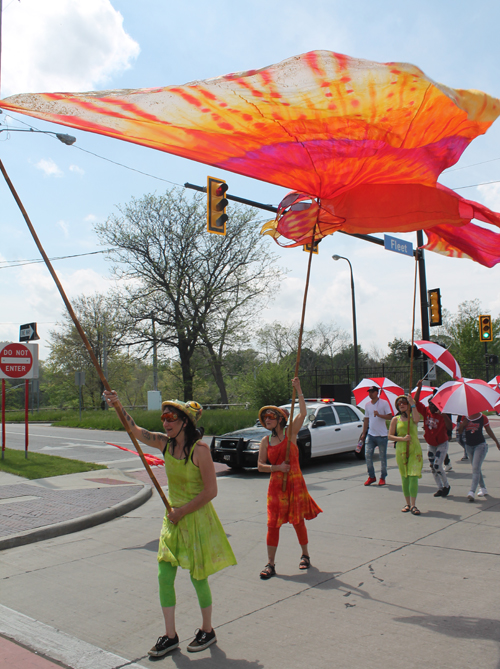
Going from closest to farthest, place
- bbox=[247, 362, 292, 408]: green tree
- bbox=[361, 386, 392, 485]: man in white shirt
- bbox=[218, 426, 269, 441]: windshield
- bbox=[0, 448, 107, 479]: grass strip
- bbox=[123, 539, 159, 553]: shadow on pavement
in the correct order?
bbox=[123, 539, 159, 553]: shadow on pavement, bbox=[361, 386, 392, 485]: man in white shirt, bbox=[0, 448, 107, 479]: grass strip, bbox=[218, 426, 269, 441]: windshield, bbox=[247, 362, 292, 408]: green tree

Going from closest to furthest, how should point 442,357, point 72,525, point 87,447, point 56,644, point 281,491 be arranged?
1. point 56,644
2. point 281,491
3. point 72,525
4. point 442,357
5. point 87,447

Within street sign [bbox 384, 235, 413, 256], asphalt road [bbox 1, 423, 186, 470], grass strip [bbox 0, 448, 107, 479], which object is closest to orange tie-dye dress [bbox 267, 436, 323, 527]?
grass strip [bbox 0, 448, 107, 479]

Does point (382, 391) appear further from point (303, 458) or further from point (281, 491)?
point (281, 491)

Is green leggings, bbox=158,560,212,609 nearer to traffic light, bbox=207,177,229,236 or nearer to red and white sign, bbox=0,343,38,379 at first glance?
traffic light, bbox=207,177,229,236

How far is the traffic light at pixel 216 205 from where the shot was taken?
1191 cm

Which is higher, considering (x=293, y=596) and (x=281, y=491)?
(x=281, y=491)

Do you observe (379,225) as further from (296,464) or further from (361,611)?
(361,611)

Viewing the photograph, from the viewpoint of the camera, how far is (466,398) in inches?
314

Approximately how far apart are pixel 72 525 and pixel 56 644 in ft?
12.8

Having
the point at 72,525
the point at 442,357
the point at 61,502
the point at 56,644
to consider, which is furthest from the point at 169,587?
the point at 442,357

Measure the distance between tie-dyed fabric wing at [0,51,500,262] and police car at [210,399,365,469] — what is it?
8830mm

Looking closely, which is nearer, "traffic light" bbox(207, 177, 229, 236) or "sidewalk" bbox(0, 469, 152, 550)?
"sidewalk" bbox(0, 469, 152, 550)

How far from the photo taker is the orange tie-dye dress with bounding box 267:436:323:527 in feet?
17.6

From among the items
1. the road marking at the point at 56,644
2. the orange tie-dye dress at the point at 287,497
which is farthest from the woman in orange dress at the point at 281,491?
the road marking at the point at 56,644
